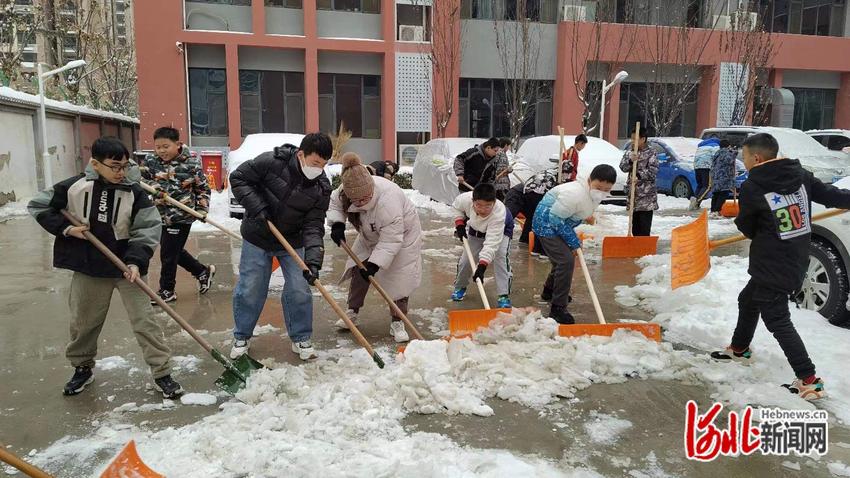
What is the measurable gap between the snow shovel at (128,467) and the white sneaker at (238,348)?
158cm

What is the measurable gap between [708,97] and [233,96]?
17.2m

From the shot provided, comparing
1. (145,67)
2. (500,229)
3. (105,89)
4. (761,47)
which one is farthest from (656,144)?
(105,89)

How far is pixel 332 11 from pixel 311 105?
10.6 ft

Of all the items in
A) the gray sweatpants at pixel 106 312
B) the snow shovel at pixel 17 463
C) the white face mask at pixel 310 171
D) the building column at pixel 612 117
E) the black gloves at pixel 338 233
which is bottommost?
the snow shovel at pixel 17 463

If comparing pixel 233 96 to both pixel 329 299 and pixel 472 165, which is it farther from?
pixel 329 299

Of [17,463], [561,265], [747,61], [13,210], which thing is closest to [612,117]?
[747,61]

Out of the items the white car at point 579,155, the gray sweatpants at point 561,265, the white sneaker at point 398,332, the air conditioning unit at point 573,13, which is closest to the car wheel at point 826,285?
the gray sweatpants at point 561,265

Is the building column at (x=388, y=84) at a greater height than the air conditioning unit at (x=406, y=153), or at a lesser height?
greater

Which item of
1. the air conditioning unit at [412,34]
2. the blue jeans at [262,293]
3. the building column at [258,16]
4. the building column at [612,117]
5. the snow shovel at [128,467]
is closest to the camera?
the snow shovel at [128,467]

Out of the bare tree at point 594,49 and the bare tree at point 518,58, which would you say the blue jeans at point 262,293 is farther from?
the bare tree at point 594,49

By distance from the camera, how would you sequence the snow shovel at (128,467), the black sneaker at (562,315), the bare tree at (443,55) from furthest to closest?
the bare tree at (443,55), the black sneaker at (562,315), the snow shovel at (128,467)

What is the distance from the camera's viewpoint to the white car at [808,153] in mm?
11797

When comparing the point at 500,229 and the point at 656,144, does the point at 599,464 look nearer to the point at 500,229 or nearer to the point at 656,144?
the point at 500,229

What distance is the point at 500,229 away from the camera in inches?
210
